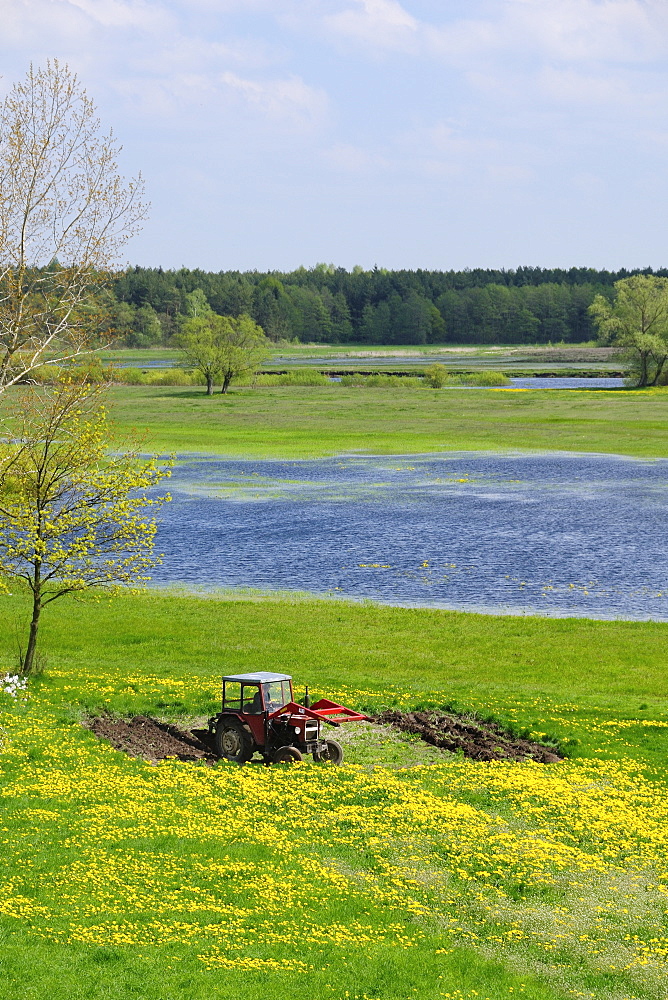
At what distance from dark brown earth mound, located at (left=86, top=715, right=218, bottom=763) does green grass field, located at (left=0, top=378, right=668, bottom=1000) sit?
0.62 m

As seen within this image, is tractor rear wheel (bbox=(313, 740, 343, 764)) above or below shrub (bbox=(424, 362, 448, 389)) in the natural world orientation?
below

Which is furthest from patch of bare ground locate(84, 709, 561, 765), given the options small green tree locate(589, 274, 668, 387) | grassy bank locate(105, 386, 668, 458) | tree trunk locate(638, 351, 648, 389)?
tree trunk locate(638, 351, 648, 389)

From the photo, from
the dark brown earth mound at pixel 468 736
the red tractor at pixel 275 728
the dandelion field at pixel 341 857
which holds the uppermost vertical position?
the red tractor at pixel 275 728

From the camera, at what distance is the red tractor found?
2453 centimetres

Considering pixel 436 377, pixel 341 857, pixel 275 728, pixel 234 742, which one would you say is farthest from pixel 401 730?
pixel 436 377

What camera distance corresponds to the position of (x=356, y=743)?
26.6 metres

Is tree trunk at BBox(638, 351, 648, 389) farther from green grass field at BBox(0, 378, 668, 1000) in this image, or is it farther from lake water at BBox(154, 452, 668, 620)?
green grass field at BBox(0, 378, 668, 1000)

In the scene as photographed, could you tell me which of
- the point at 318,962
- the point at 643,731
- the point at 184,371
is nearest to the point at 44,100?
the point at 318,962

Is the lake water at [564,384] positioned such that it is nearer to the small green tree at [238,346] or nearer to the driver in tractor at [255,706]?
the small green tree at [238,346]

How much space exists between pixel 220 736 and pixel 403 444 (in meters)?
82.3

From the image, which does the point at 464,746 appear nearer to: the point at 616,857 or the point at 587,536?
the point at 616,857

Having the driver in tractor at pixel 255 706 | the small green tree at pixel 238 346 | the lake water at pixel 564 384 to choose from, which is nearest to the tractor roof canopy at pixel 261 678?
the driver in tractor at pixel 255 706

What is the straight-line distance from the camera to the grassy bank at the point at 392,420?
10525 cm

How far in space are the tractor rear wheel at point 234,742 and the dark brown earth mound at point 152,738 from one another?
342 mm
